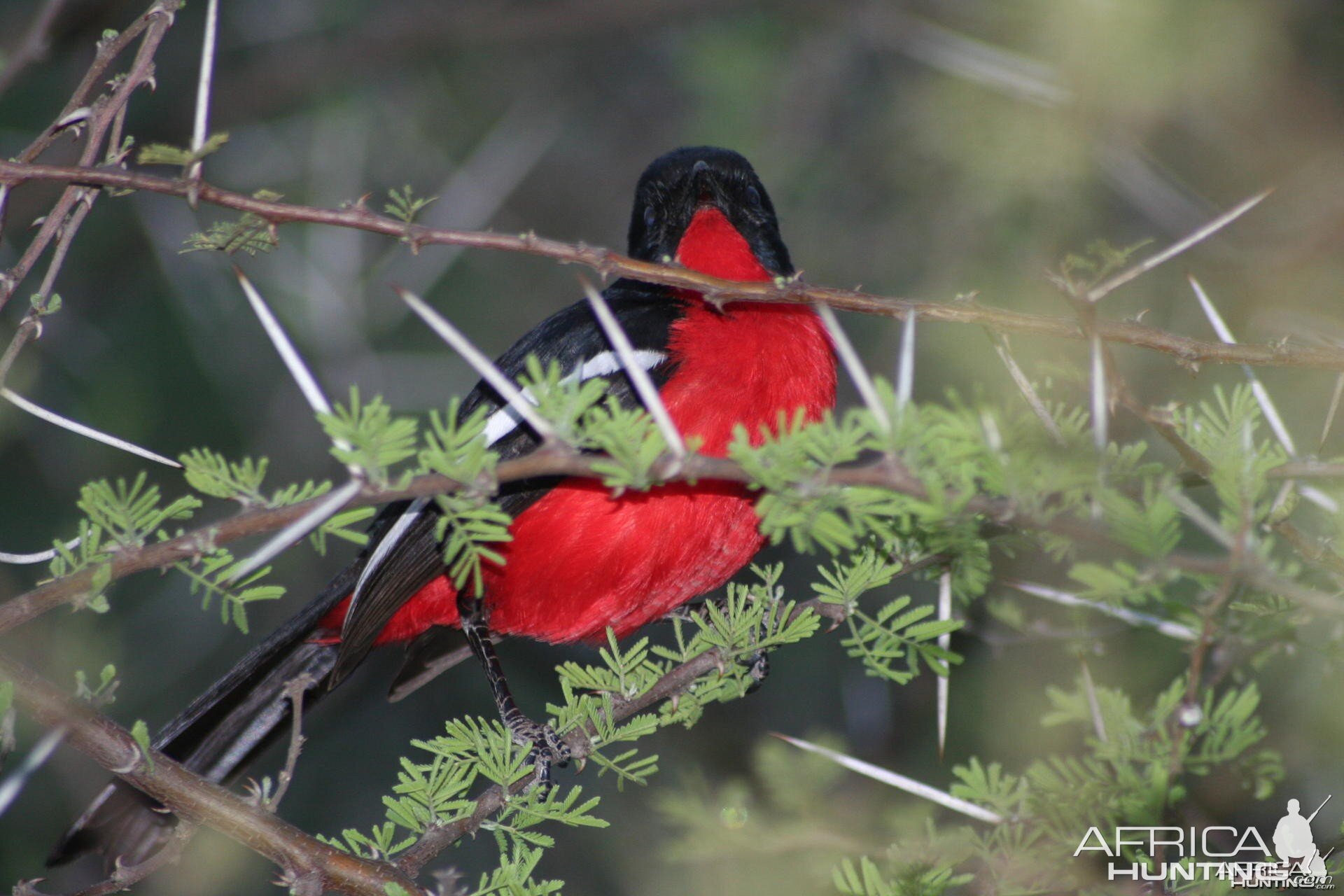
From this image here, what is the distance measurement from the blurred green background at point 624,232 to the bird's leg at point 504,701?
0.41m

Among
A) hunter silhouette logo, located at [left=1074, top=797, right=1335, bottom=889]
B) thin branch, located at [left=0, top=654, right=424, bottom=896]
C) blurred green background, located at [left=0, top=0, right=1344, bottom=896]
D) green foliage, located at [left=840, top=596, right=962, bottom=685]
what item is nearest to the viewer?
hunter silhouette logo, located at [left=1074, top=797, right=1335, bottom=889]

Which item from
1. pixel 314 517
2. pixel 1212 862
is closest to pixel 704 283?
pixel 314 517

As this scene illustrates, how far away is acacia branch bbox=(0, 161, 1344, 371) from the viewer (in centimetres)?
142

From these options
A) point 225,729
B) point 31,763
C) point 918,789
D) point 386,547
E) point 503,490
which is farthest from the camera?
point 225,729

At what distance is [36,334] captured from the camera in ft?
5.83

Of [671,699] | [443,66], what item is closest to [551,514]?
[671,699]

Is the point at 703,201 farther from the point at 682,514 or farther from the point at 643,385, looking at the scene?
the point at 643,385

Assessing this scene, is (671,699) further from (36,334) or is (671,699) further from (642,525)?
(36,334)

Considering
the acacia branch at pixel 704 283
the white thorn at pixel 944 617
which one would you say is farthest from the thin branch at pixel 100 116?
the white thorn at pixel 944 617

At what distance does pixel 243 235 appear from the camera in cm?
160

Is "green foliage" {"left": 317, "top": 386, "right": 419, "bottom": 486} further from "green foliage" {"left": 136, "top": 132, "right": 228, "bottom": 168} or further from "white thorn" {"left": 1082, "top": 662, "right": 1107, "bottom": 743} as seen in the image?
"white thorn" {"left": 1082, "top": 662, "right": 1107, "bottom": 743}

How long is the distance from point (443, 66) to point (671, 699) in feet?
16.8

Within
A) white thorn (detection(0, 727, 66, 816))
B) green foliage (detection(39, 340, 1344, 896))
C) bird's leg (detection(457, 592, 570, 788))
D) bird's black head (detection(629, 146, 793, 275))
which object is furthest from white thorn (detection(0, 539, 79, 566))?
bird's black head (detection(629, 146, 793, 275))

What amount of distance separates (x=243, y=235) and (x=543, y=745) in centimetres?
134
